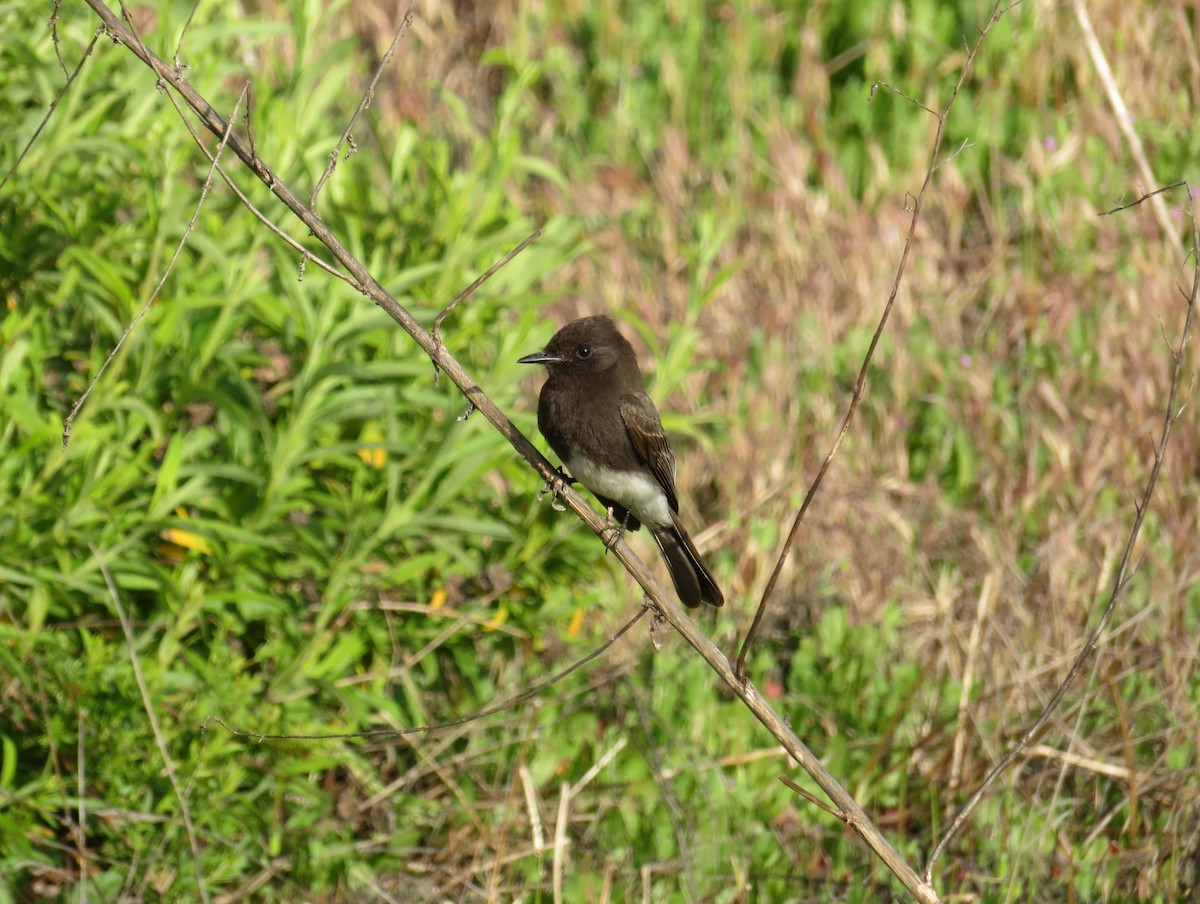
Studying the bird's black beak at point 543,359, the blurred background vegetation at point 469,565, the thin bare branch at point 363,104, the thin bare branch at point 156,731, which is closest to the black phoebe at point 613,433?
the bird's black beak at point 543,359

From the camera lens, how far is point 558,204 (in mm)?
7562

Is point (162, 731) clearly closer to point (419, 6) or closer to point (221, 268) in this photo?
point (221, 268)

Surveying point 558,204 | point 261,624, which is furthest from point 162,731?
point 558,204

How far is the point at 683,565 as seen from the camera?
14.9 feet

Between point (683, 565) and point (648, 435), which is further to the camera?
point (683, 565)

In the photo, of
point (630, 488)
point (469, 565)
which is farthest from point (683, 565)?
point (469, 565)

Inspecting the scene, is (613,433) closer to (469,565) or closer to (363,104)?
(469,565)

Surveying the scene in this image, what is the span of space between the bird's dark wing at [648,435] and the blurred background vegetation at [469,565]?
34cm

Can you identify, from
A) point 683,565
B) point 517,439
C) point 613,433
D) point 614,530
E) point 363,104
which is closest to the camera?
point 363,104

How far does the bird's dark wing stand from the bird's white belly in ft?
0.11

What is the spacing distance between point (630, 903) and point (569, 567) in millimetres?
1114

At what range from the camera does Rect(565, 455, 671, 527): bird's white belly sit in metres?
4.29

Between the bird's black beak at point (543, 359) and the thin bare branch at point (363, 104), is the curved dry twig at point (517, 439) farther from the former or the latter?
the bird's black beak at point (543, 359)

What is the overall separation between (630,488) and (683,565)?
34 cm
